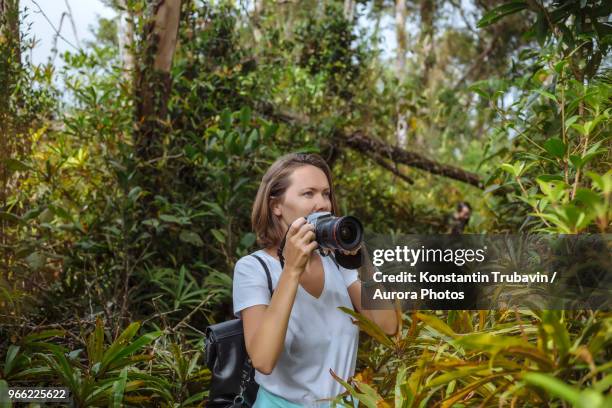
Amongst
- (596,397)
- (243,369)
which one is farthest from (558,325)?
(243,369)

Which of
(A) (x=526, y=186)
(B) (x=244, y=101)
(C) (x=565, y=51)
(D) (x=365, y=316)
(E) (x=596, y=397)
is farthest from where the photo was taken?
(B) (x=244, y=101)

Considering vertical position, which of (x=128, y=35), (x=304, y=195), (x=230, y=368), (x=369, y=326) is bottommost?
(x=230, y=368)

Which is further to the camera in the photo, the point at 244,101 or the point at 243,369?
the point at 244,101

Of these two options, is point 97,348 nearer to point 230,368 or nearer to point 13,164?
point 230,368

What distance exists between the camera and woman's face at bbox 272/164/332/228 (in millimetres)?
1868

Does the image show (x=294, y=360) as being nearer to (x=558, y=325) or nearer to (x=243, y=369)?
(x=243, y=369)

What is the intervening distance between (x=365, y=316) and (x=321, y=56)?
14.9 feet

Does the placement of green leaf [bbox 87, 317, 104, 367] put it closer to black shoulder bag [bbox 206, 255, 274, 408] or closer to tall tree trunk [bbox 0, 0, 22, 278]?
black shoulder bag [bbox 206, 255, 274, 408]

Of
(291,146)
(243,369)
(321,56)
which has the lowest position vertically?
(243,369)

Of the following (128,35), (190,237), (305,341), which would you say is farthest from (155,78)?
(305,341)

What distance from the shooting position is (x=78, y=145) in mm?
4941

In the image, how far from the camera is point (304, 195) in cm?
188

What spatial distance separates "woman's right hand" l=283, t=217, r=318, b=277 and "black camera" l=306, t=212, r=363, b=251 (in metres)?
0.02

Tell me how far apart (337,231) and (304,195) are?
1.18 feet
